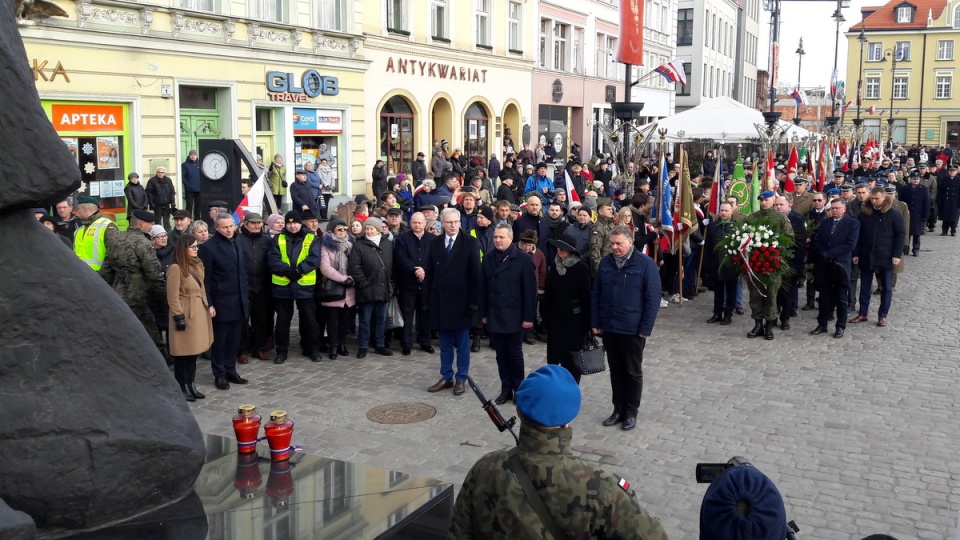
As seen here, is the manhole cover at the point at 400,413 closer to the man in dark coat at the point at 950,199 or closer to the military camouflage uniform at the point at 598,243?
the military camouflage uniform at the point at 598,243

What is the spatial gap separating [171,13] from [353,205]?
10.3 m

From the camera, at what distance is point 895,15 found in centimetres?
8725

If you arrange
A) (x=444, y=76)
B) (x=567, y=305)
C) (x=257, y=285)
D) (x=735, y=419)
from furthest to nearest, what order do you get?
1. (x=444, y=76)
2. (x=257, y=285)
3. (x=567, y=305)
4. (x=735, y=419)

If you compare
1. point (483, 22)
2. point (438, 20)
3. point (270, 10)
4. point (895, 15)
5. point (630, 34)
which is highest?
point (895, 15)

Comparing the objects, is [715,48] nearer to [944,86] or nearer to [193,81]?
[944,86]

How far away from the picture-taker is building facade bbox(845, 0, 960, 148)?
8431 cm

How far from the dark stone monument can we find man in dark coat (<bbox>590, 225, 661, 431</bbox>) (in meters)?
4.70

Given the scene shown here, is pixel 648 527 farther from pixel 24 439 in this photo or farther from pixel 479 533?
pixel 24 439

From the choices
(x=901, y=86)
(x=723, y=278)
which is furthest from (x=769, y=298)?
(x=901, y=86)

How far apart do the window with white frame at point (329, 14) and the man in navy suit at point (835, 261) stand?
54.1 feet

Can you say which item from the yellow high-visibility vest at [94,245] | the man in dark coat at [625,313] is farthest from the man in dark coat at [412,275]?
the yellow high-visibility vest at [94,245]

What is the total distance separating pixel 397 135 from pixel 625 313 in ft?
71.6

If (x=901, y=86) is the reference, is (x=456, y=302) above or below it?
below

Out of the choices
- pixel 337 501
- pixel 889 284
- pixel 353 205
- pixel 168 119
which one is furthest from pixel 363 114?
pixel 337 501
